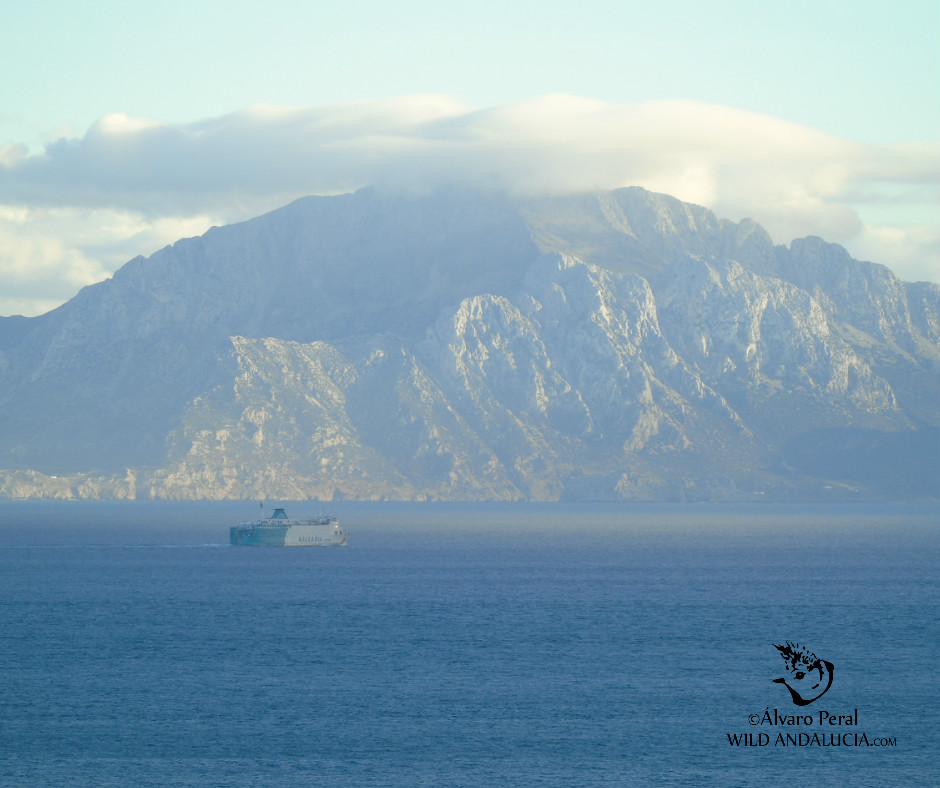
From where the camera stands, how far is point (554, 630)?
167 meters

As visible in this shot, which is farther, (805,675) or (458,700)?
(805,675)

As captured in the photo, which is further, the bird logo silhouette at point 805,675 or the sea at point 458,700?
the bird logo silhouette at point 805,675

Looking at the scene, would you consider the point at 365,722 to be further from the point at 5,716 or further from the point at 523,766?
the point at 5,716

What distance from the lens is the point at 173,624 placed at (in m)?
170

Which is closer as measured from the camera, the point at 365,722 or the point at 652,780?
the point at 652,780

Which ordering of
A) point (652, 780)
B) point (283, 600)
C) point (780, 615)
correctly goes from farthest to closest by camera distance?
point (283, 600) < point (780, 615) < point (652, 780)

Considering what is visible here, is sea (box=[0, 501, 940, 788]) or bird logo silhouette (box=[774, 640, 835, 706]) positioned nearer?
sea (box=[0, 501, 940, 788])

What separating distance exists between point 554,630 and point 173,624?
45648mm

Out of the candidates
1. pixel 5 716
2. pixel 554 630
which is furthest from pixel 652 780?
pixel 554 630

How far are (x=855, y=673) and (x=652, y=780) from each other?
4510 centimetres

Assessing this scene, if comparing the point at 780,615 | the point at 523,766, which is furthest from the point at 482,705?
the point at 780,615

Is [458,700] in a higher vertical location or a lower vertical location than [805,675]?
lower

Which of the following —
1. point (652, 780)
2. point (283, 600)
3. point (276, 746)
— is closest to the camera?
point (652, 780)

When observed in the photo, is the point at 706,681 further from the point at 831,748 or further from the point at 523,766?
the point at 523,766
